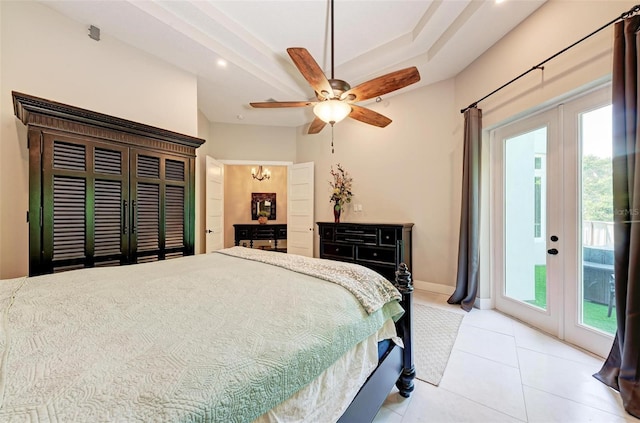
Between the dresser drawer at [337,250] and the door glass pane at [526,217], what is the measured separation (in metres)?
2.05

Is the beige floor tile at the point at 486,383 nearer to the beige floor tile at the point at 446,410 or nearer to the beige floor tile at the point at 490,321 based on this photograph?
the beige floor tile at the point at 446,410

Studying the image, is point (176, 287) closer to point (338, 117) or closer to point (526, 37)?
point (338, 117)

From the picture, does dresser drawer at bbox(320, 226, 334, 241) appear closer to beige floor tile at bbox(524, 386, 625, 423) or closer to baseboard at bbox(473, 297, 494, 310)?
baseboard at bbox(473, 297, 494, 310)

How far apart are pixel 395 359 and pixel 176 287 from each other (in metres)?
1.36

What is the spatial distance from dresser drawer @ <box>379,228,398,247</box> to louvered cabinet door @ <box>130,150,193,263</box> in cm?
255

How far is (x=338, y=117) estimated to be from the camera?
2365 mm

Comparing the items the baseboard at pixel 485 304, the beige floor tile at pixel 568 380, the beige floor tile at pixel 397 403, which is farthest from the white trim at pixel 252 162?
the beige floor tile at pixel 568 380

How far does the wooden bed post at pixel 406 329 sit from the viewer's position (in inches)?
64.6

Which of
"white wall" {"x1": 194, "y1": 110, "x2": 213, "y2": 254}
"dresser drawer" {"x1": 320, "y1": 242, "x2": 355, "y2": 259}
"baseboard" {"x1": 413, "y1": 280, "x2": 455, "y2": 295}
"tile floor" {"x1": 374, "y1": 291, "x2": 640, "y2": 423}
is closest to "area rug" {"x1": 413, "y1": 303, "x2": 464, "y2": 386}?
"tile floor" {"x1": 374, "y1": 291, "x2": 640, "y2": 423}

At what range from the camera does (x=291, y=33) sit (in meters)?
3.02

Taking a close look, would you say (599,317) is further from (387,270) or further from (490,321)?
(387,270)

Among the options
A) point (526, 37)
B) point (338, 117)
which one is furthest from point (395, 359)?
point (526, 37)

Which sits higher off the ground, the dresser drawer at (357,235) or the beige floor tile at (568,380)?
the dresser drawer at (357,235)

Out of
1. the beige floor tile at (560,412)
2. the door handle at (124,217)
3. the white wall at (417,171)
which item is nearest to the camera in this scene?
the beige floor tile at (560,412)
